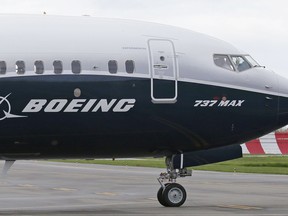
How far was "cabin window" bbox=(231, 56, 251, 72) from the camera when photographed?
24.9m

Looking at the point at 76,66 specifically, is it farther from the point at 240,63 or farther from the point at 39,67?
the point at 240,63

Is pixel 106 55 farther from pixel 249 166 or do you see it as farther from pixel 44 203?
pixel 249 166

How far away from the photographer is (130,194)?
3031cm

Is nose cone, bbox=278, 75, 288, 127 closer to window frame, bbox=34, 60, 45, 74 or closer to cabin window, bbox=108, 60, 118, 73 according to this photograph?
cabin window, bbox=108, 60, 118, 73

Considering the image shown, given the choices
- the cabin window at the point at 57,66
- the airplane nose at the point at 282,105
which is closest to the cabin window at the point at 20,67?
the cabin window at the point at 57,66

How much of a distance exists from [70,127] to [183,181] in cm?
1537

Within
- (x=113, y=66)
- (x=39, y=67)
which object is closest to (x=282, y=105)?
(x=113, y=66)

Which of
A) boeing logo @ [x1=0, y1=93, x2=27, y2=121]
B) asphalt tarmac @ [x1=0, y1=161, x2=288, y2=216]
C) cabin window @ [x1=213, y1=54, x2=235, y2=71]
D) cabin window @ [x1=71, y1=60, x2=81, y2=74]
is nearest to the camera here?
boeing logo @ [x1=0, y1=93, x2=27, y2=121]

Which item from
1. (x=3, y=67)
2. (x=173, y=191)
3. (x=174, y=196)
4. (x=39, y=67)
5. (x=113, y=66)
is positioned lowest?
(x=174, y=196)

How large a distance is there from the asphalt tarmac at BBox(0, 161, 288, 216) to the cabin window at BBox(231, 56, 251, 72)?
3.75 m

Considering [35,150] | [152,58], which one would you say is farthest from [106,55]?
[35,150]

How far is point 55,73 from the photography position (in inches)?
894

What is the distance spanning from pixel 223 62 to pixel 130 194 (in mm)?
7305

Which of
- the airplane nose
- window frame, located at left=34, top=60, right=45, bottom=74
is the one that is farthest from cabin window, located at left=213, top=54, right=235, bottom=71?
window frame, located at left=34, top=60, right=45, bottom=74
